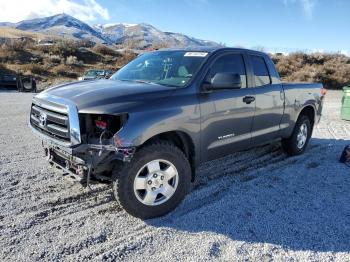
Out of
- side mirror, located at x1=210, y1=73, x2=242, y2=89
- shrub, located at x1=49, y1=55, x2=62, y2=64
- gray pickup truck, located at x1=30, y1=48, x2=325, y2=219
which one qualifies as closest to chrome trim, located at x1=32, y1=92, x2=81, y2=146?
gray pickup truck, located at x1=30, y1=48, x2=325, y2=219

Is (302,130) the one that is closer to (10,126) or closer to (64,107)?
(64,107)

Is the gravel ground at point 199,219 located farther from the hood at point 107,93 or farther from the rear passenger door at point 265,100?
the hood at point 107,93

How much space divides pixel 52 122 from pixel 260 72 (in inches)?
128

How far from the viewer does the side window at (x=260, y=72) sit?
18.8ft

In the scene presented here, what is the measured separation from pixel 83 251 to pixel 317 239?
2.36 metres

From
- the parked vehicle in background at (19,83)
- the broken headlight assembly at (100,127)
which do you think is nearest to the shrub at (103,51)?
the parked vehicle in background at (19,83)

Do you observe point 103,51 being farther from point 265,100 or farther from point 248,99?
point 248,99

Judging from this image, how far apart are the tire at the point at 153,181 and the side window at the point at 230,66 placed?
130 centimetres

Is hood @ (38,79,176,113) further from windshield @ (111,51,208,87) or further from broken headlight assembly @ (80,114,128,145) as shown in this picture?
windshield @ (111,51,208,87)

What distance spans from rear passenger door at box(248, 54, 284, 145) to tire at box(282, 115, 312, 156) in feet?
2.45

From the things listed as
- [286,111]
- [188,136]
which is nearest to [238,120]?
[188,136]

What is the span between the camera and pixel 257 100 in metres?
5.54

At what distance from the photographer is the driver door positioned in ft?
15.5

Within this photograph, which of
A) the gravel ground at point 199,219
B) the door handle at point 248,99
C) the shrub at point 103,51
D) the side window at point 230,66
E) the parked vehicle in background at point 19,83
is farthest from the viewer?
the shrub at point 103,51
